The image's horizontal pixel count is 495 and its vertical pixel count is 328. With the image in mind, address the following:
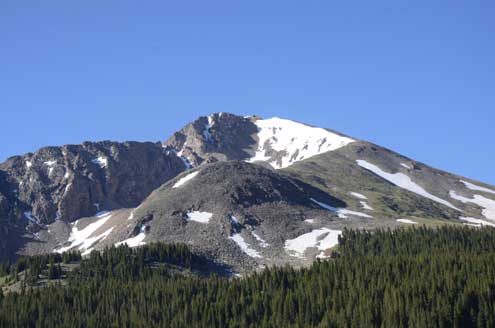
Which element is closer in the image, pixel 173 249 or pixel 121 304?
Result: pixel 121 304

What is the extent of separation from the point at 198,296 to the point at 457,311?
47.9 meters

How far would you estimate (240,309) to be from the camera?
130m

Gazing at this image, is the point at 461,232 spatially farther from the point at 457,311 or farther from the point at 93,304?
the point at 93,304

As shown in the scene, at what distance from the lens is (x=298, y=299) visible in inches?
5069

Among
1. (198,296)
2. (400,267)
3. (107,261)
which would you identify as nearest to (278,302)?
(198,296)

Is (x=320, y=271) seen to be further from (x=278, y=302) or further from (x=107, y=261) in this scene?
(x=107, y=261)

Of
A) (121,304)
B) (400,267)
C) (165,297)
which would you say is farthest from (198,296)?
(400,267)

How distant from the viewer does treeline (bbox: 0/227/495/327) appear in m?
115

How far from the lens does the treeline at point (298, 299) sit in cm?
11462

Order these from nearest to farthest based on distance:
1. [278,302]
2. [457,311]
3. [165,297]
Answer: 1. [457,311]
2. [278,302]
3. [165,297]

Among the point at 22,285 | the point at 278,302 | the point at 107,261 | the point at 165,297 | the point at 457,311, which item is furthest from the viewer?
the point at 107,261

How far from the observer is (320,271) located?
470 feet

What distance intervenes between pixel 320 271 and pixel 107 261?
58.4m

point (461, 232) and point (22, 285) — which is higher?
point (461, 232)
